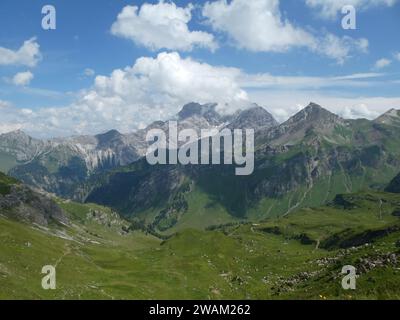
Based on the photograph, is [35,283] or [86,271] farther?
[86,271]

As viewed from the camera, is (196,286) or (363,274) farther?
(196,286)

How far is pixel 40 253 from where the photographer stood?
163 meters
